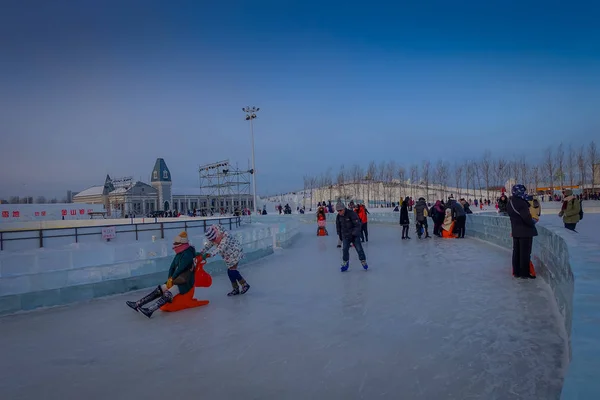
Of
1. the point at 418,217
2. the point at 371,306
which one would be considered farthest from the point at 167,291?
the point at 418,217

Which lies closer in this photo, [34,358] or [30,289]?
[34,358]

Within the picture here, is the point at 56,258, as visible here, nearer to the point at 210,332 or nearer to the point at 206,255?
the point at 206,255

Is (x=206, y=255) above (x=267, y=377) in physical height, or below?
above

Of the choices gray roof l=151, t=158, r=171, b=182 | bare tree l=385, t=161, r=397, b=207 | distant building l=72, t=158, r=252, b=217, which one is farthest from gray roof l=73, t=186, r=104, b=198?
bare tree l=385, t=161, r=397, b=207

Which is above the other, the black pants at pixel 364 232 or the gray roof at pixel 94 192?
the gray roof at pixel 94 192

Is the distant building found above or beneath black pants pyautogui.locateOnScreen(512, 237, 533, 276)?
above

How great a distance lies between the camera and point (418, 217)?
15297 mm

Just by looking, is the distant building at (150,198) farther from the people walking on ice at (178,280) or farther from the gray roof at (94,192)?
the people walking on ice at (178,280)

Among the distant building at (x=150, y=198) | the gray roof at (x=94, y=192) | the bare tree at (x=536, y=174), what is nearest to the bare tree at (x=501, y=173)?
the bare tree at (x=536, y=174)

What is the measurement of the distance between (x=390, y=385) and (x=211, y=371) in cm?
146

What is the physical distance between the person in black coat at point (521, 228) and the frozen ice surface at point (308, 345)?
1.14ft

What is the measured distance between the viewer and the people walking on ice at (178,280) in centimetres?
559

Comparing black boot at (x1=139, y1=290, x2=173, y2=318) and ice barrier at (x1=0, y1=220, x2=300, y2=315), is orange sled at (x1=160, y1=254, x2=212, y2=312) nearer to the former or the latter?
black boot at (x1=139, y1=290, x2=173, y2=318)

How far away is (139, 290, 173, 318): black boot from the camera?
17.6ft
